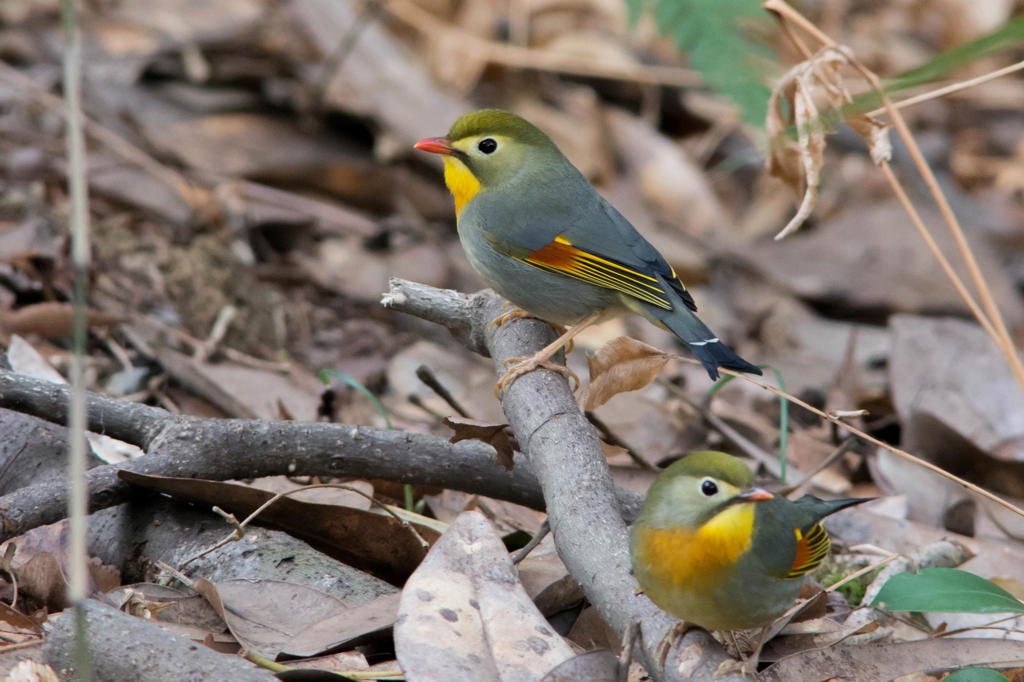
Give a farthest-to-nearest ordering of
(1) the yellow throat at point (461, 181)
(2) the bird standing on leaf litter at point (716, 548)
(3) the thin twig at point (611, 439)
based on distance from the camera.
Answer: (1) the yellow throat at point (461, 181)
(3) the thin twig at point (611, 439)
(2) the bird standing on leaf litter at point (716, 548)

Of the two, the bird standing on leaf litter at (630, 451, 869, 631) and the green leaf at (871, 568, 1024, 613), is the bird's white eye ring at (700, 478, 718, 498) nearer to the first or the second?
the bird standing on leaf litter at (630, 451, 869, 631)

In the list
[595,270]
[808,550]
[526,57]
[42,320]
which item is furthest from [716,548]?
[526,57]

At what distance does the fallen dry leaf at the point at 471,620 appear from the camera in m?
2.39

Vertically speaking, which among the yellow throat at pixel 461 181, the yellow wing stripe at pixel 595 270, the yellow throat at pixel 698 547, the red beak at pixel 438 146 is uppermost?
the red beak at pixel 438 146

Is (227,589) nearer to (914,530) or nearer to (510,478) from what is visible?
(510,478)

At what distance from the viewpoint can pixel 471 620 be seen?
2.53 m

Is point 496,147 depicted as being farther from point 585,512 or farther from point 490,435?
point 585,512

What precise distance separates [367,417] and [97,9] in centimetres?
460

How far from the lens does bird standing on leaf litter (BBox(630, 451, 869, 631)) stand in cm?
243

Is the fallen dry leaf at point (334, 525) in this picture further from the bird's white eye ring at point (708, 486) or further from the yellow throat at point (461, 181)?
the yellow throat at point (461, 181)

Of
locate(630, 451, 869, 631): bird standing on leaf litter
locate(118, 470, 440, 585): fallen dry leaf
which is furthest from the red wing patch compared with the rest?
locate(118, 470, 440, 585): fallen dry leaf

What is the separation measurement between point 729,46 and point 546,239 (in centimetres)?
94

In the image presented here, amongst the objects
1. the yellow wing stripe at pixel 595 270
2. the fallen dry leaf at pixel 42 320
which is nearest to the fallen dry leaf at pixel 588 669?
the yellow wing stripe at pixel 595 270

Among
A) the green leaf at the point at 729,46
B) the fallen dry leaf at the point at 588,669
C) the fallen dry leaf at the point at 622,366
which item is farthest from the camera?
the green leaf at the point at 729,46
